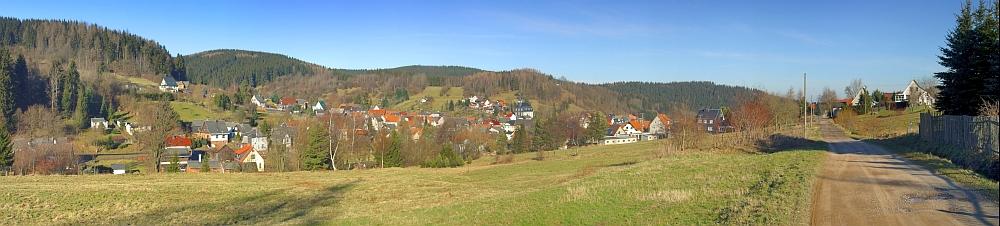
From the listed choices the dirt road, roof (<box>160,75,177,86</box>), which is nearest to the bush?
the dirt road

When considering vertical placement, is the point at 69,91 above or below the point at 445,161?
above

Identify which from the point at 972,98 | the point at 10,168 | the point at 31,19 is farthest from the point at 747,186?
the point at 31,19

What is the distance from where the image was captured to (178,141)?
8256 cm

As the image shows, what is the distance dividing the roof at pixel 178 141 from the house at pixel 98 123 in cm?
1788

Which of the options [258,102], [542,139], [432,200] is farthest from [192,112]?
[432,200]

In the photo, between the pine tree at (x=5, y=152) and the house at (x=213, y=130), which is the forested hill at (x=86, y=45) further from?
the pine tree at (x=5, y=152)

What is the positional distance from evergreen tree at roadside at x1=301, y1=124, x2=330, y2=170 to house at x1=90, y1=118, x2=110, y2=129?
59.6 metres

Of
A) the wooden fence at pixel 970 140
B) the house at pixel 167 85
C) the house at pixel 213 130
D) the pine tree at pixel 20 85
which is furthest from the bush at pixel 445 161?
the house at pixel 167 85

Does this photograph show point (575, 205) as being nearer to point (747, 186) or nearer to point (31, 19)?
point (747, 186)

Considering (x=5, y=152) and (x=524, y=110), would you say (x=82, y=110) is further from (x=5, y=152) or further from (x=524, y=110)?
(x=524, y=110)

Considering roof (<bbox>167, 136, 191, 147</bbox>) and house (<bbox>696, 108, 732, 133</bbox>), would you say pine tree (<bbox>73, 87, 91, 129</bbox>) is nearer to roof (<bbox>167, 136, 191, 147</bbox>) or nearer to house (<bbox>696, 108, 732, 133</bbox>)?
roof (<bbox>167, 136, 191, 147</bbox>)

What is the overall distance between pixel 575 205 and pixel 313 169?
3753cm

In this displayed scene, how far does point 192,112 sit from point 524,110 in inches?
3071

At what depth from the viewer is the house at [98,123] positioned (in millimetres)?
93250
